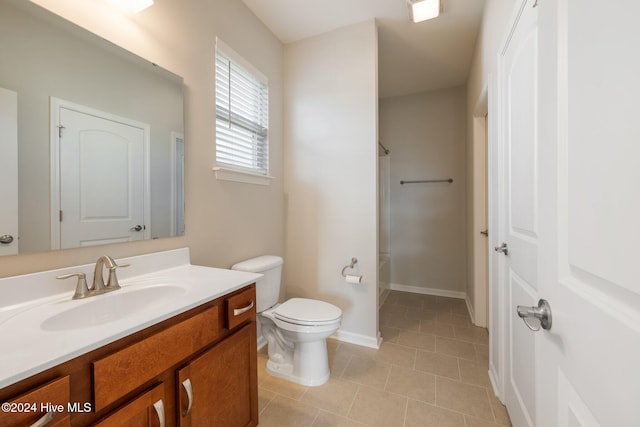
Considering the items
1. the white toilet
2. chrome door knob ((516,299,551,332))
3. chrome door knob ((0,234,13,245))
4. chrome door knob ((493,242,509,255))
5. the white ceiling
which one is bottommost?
the white toilet

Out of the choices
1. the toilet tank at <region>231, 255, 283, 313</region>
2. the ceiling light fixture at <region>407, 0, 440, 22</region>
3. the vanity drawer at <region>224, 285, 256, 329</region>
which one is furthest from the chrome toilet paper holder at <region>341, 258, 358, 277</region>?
the ceiling light fixture at <region>407, 0, 440, 22</region>

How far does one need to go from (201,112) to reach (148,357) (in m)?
1.33

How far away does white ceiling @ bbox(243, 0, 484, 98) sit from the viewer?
1.90 metres

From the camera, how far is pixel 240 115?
1.89m

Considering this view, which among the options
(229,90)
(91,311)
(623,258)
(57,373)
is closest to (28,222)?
(91,311)

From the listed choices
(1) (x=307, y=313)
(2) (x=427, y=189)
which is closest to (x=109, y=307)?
(1) (x=307, y=313)

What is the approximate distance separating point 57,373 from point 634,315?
1078 mm

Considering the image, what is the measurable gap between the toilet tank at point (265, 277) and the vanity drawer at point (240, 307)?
52 centimetres

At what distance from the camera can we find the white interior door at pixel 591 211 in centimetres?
35

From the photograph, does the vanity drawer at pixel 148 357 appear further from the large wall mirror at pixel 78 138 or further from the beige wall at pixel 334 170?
the beige wall at pixel 334 170

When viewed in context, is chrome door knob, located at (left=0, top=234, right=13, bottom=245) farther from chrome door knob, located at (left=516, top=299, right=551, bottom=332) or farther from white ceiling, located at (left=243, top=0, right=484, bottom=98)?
white ceiling, located at (left=243, top=0, right=484, bottom=98)

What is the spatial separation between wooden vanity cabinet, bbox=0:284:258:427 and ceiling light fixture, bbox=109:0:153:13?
1379 mm

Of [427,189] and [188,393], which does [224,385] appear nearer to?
[188,393]

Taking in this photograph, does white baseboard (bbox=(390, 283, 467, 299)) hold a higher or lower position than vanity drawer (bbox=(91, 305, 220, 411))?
lower
